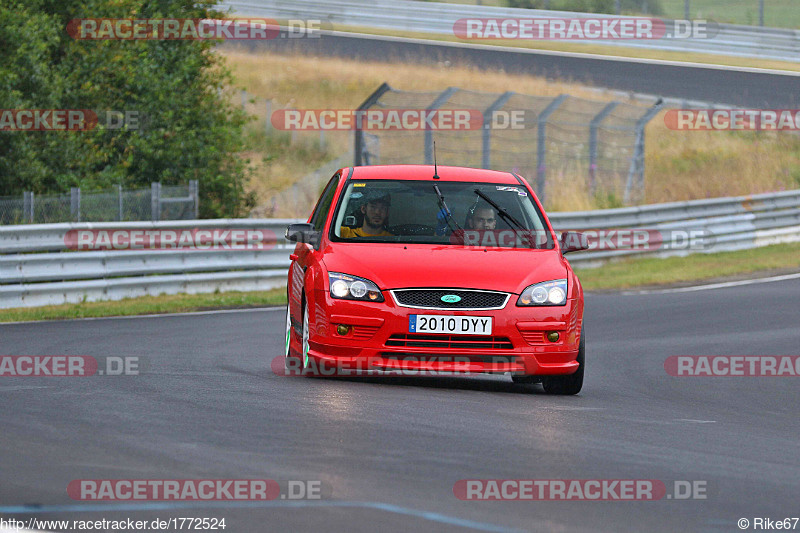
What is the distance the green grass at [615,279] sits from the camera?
53.5ft

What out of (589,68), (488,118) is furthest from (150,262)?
(589,68)

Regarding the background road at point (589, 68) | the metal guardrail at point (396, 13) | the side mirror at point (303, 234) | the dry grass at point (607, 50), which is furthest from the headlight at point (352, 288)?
the metal guardrail at point (396, 13)

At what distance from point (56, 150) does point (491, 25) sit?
22.4 metres

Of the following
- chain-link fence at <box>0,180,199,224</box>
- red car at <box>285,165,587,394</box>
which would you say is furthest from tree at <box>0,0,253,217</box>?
red car at <box>285,165,587,394</box>

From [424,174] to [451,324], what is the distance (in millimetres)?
1771

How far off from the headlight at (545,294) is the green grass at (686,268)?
11677mm

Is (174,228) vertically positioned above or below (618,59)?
below

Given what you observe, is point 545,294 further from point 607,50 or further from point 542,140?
point 607,50

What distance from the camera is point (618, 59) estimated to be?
40.2 meters

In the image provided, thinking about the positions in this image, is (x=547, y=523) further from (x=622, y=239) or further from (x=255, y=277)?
(x=622, y=239)

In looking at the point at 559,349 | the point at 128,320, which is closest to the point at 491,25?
the point at 128,320

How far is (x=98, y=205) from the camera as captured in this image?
63.5 feet

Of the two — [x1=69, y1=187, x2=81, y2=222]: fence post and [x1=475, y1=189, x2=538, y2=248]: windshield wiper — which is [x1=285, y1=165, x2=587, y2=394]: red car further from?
[x1=69, y1=187, x2=81, y2=222]: fence post

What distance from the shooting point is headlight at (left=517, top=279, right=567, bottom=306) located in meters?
8.96
